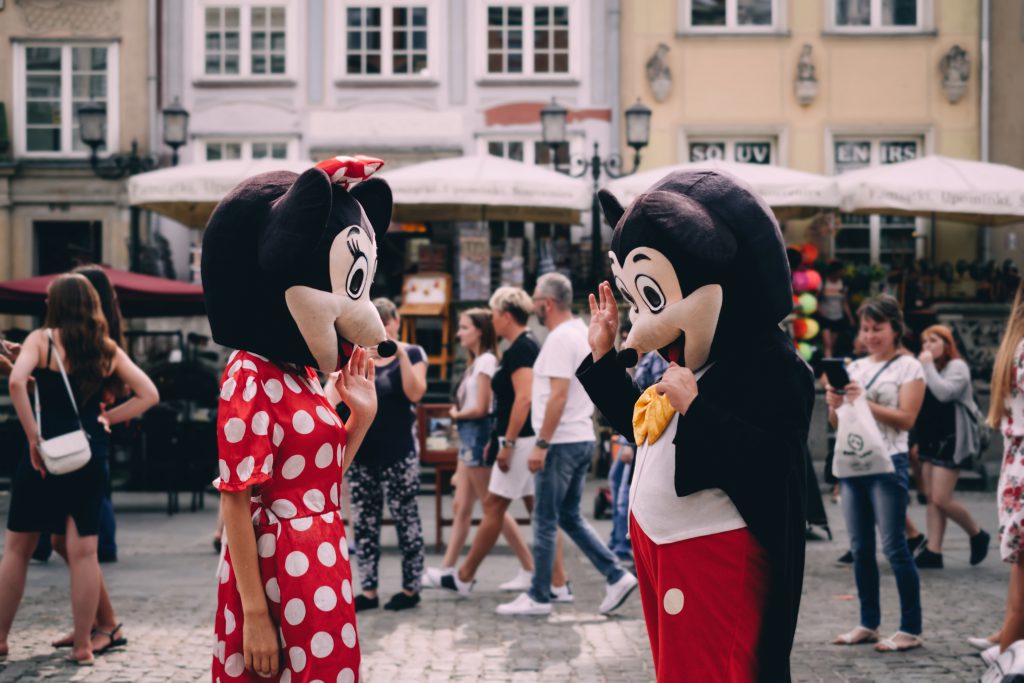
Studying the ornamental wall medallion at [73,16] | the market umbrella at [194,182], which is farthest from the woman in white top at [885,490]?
the ornamental wall medallion at [73,16]

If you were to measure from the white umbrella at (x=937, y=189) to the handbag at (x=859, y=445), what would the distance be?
342 inches

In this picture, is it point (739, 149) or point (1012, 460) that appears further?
point (739, 149)

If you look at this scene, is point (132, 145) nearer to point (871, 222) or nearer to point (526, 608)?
point (871, 222)

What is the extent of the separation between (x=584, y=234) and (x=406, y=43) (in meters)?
4.00

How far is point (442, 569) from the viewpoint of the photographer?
8492 millimetres

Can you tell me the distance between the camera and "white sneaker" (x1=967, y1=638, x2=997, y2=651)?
256 inches

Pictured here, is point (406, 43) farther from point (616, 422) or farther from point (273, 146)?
point (616, 422)

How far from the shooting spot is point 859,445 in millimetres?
6574

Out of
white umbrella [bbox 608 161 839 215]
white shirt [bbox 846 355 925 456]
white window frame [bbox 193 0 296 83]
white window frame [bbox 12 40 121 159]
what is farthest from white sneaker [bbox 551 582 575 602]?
white window frame [bbox 12 40 121 159]

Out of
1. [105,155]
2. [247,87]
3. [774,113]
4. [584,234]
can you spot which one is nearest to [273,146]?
[247,87]

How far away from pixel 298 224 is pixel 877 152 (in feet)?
55.0

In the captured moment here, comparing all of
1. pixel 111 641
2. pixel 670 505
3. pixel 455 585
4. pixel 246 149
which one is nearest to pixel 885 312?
pixel 455 585

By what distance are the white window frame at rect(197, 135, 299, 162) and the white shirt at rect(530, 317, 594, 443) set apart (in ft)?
40.6

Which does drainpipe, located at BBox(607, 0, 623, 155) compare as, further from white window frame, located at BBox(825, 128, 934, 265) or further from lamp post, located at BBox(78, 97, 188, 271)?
lamp post, located at BBox(78, 97, 188, 271)
